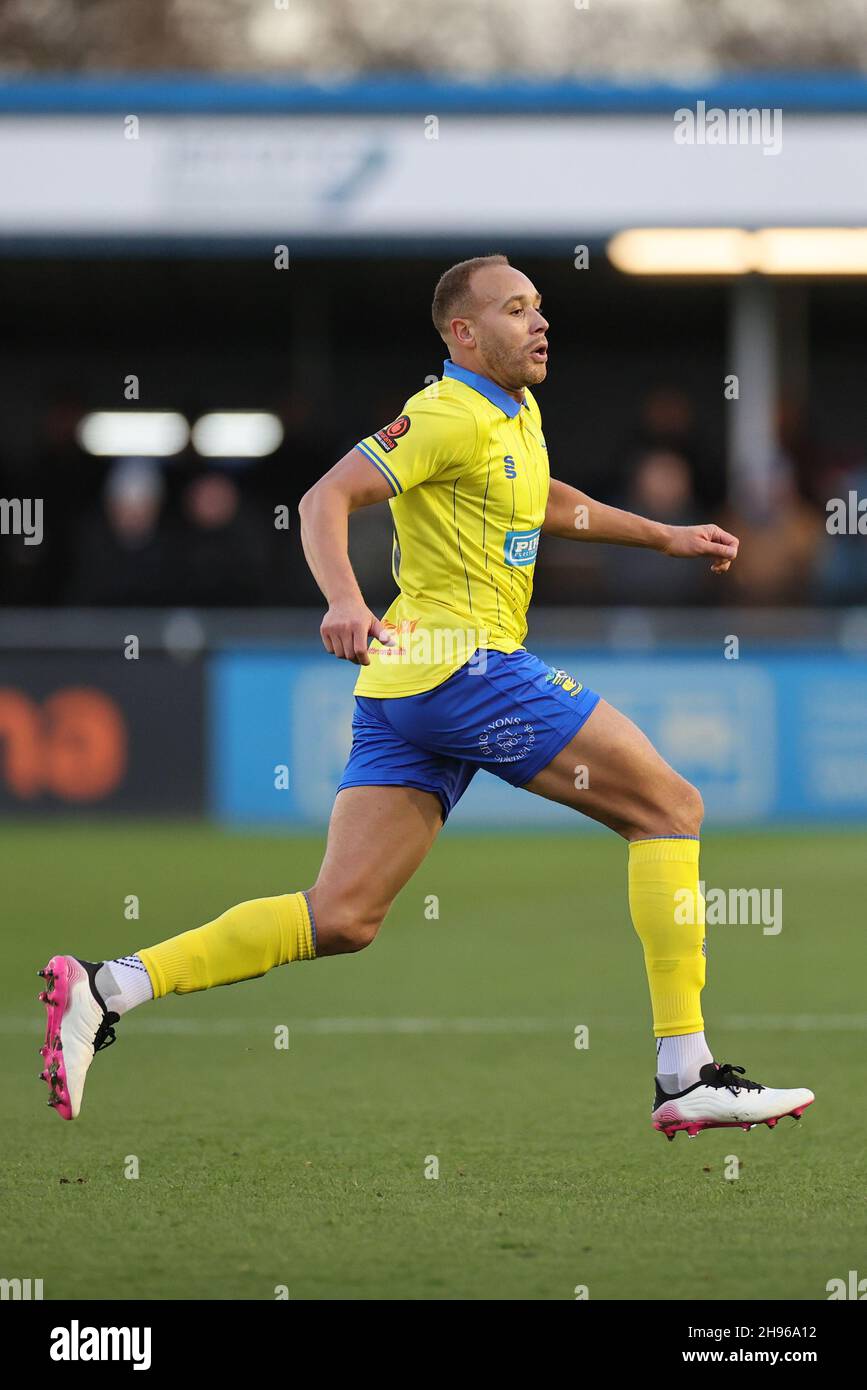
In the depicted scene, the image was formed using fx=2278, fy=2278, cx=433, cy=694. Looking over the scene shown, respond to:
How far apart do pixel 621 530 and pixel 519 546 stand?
1.78ft

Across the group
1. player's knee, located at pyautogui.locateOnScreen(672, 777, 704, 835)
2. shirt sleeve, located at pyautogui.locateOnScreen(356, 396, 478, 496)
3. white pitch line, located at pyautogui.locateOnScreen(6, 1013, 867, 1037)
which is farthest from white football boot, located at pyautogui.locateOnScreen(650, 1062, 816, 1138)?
white pitch line, located at pyautogui.locateOnScreen(6, 1013, 867, 1037)

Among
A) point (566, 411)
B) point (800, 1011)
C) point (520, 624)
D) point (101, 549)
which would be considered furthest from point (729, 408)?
point (520, 624)

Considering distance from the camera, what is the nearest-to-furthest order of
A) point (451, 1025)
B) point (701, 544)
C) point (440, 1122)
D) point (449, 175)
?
point (701, 544)
point (440, 1122)
point (451, 1025)
point (449, 175)

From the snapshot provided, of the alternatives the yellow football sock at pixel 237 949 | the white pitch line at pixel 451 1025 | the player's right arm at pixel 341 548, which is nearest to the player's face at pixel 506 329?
the player's right arm at pixel 341 548

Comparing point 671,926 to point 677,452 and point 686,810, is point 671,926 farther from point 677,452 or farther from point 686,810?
point 677,452

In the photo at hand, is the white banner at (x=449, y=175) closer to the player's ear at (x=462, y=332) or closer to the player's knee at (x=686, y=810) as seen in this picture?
the player's ear at (x=462, y=332)

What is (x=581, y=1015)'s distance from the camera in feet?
26.6

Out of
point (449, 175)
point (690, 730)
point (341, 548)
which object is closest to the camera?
point (341, 548)

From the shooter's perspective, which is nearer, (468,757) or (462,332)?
(468,757)

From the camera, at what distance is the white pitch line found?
7.79m

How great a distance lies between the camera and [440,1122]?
20.4 ft

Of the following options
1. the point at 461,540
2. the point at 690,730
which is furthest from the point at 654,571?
the point at 461,540

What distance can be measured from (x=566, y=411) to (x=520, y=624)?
1456 cm

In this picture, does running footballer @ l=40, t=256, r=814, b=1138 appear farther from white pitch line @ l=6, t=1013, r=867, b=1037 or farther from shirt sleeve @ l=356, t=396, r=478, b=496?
white pitch line @ l=6, t=1013, r=867, b=1037
